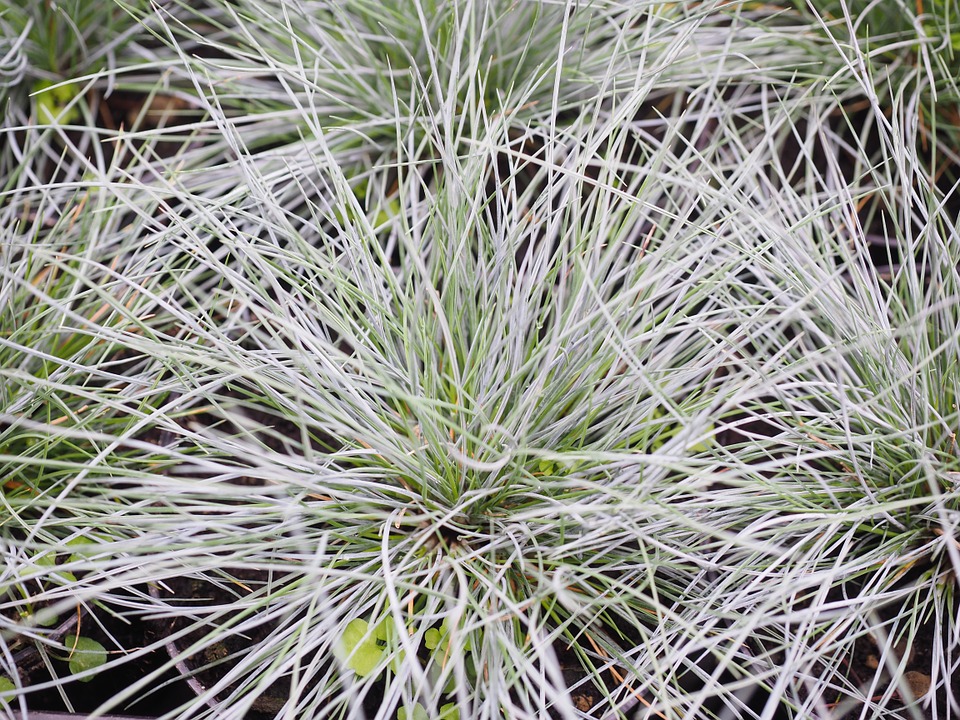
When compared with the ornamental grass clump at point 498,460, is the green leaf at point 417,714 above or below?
below

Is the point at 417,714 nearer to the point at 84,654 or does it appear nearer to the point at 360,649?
the point at 360,649

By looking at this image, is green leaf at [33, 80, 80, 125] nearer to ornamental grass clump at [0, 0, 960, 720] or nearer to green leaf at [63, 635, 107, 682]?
ornamental grass clump at [0, 0, 960, 720]

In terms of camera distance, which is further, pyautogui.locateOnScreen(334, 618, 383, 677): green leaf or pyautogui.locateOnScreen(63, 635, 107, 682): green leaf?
pyautogui.locateOnScreen(63, 635, 107, 682): green leaf

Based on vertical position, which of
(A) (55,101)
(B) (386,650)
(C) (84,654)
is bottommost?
(C) (84,654)

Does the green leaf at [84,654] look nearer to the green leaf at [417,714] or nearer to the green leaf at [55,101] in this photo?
the green leaf at [417,714]

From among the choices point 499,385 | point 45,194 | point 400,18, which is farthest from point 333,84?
point 499,385

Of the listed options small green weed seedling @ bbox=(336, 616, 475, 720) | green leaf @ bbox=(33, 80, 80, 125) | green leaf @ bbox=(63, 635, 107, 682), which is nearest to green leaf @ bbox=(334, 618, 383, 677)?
small green weed seedling @ bbox=(336, 616, 475, 720)

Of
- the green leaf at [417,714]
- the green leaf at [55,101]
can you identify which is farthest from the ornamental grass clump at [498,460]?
the green leaf at [55,101]

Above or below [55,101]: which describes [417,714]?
below

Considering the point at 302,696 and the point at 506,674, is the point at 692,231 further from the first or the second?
the point at 302,696

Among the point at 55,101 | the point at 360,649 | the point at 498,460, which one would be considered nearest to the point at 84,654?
the point at 360,649

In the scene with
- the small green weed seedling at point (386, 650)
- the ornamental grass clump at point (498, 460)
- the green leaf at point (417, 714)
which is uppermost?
the ornamental grass clump at point (498, 460)
